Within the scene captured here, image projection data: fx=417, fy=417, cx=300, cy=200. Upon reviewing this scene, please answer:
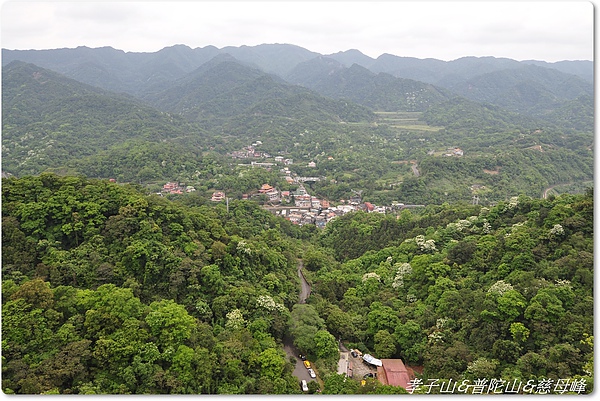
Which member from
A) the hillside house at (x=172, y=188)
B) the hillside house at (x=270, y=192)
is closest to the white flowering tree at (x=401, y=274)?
the hillside house at (x=270, y=192)

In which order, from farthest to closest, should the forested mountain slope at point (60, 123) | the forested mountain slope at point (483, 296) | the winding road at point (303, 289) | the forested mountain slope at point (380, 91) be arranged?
1. the forested mountain slope at point (380, 91)
2. the forested mountain slope at point (60, 123)
3. the winding road at point (303, 289)
4. the forested mountain slope at point (483, 296)

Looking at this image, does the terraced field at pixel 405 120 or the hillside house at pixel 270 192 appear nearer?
the hillside house at pixel 270 192

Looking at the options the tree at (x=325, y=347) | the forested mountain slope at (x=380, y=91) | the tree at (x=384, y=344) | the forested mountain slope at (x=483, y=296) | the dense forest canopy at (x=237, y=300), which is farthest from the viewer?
the forested mountain slope at (x=380, y=91)

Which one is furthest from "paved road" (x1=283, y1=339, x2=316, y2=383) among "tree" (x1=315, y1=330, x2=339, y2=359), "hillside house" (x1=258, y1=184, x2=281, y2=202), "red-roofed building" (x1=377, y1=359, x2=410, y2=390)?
"hillside house" (x1=258, y1=184, x2=281, y2=202)

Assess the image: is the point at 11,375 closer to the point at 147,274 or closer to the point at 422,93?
the point at 147,274

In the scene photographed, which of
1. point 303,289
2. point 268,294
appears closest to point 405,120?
point 303,289

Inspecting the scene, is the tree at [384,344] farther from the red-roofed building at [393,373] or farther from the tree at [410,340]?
the red-roofed building at [393,373]

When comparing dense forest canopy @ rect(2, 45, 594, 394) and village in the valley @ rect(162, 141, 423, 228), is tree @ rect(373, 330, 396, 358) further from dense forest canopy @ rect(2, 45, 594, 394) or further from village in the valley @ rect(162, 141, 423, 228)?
village in the valley @ rect(162, 141, 423, 228)

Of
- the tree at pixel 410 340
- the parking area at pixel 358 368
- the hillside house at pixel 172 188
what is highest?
the tree at pixel 410 340
